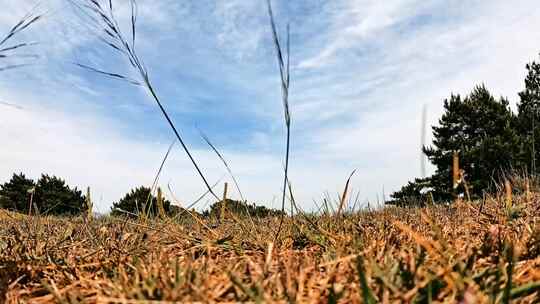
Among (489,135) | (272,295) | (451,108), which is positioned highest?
(451,108)

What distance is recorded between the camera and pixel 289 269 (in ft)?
3.96

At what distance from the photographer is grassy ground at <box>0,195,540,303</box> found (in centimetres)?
111

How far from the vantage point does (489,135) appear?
28.9 metres

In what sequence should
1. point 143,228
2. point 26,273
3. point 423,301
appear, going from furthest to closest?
point 143,228 → point 26,273 → point 423,301

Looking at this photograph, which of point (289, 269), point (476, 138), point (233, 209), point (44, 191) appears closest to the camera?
point (289, 269)

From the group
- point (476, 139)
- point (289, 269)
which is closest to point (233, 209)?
point (289, 269)

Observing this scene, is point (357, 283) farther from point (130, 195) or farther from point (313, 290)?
point (130, 195)

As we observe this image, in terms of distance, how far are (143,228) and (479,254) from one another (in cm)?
176

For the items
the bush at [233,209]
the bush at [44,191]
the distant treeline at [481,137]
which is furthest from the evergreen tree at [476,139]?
the bush at [233,209]

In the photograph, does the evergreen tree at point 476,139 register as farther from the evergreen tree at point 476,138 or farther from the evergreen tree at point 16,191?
the evergreen tree at point 16,191

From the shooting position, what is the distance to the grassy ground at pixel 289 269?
111 cm

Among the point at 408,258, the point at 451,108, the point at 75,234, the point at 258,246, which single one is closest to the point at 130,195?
the point at 75,234

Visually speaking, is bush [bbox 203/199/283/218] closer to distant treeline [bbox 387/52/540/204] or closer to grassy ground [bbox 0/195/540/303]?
grassy ground [bbox 0/195/540/303]

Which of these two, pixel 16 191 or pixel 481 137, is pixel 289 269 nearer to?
pixel 16 191
